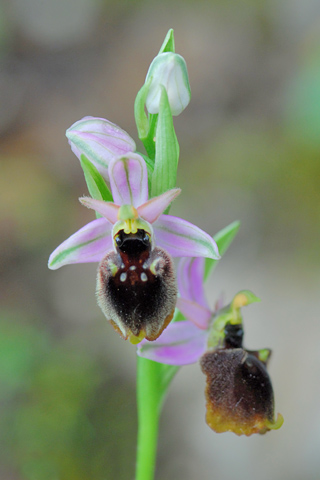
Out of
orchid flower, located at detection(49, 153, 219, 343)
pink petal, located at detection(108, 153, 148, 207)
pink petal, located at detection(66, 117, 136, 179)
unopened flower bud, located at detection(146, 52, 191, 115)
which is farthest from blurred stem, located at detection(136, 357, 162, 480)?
unopened flower bud, located at detection(146, 52, 191, 115)

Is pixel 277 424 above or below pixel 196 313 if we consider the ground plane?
below

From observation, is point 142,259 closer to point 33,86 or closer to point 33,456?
point 33,456

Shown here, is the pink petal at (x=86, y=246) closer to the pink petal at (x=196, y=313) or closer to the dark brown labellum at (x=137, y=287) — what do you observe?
the dark brown labellum at (x=137, y=287)

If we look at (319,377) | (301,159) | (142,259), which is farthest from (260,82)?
(142,259)

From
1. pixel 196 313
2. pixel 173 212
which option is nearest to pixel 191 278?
pixel 196 313

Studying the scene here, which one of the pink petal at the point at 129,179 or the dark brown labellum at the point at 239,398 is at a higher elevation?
the pink petal at the point at 129,179

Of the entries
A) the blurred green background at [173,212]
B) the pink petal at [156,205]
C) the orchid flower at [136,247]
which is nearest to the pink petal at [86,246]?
the orchid flower at [136,247]

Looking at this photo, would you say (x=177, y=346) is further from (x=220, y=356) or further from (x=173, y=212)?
(x=173, y=212)
